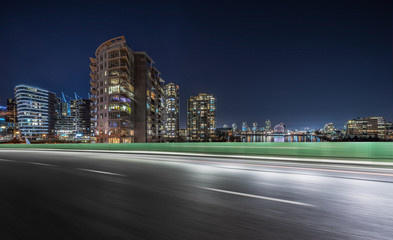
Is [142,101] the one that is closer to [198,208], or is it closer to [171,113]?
[198,208]

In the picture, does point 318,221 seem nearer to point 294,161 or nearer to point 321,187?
point 321,187

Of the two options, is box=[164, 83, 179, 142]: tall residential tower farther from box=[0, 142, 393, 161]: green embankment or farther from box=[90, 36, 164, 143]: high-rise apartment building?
box=[0, 142, 393, 161]: green embankment

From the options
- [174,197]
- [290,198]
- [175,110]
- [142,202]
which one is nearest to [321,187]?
[290,198]

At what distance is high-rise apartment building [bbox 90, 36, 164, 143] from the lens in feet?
199

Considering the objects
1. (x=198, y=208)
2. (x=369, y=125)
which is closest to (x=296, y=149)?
(x=198, y=208)

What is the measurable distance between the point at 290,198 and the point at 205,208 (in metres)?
Answer: 1.96

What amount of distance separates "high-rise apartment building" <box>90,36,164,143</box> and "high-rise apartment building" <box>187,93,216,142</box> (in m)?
110

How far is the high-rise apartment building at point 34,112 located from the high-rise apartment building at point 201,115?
114 m

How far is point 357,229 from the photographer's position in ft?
9.35

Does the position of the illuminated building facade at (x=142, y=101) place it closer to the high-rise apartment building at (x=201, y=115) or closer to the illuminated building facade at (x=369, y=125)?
the high-rise apartment building at (x=201, y=115)

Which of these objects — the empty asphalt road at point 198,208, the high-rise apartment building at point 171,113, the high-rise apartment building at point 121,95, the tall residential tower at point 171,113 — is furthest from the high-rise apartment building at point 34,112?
the empty asphalt road at point 198,208

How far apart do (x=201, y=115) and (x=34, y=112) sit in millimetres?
130822

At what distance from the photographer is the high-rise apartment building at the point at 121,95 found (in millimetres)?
60562

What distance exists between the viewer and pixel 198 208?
147 inches
